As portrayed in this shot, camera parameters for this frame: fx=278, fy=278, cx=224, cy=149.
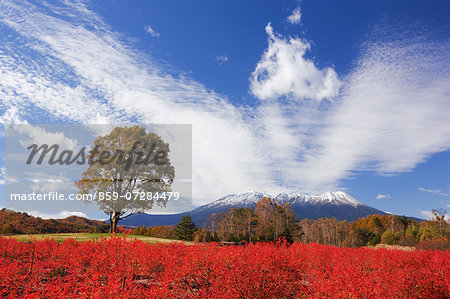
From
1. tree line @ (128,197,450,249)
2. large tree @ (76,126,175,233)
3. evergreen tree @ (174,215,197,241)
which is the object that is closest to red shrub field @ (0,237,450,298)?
large tree @ (76,126,175,233)

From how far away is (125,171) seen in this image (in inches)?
1083

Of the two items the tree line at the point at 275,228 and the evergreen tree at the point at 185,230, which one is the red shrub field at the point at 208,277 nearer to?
the tree line at the point at 275,228

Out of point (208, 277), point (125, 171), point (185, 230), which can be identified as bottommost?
point (185, 230)

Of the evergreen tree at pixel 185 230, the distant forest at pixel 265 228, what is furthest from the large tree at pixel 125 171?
the evergreen tree at pixel 185 230

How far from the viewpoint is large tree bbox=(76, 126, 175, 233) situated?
27.2 meters

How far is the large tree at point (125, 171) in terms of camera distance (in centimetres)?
2723

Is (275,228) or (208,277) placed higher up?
(208,277)

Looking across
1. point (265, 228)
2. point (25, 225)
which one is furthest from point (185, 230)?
point (25, 225)

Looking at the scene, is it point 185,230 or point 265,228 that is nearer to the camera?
point 265,228

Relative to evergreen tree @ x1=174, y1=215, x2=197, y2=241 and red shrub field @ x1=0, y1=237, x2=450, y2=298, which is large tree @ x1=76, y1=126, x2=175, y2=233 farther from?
evergreen tree @ x1=174, y1=215, x2=197, y2=241

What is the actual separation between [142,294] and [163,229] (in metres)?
78.2

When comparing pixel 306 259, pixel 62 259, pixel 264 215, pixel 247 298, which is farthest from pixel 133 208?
pixel 264 215

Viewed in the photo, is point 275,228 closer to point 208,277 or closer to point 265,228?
point 265,228

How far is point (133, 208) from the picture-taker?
92.6ft
